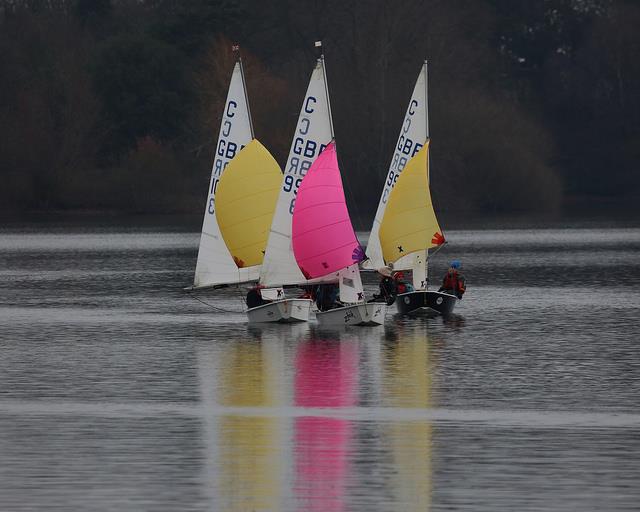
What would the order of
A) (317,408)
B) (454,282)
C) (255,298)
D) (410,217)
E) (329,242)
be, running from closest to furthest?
(317,408) < (329,242) < (255,298) < (454,282) < (410,217)

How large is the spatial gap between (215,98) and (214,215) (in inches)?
3011

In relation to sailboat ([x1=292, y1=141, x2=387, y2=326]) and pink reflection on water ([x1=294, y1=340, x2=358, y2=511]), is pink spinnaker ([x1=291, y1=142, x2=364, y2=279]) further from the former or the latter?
pink reflection on water ([x1=294, y1=340, x2=358, y2=511])

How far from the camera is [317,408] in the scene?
31.2 meters

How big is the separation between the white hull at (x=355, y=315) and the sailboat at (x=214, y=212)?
4440 millimetres

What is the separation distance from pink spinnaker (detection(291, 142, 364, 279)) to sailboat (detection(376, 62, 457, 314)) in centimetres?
605

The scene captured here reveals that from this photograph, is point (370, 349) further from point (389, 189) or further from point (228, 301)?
point (228, 301)

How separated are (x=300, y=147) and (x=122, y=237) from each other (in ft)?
212

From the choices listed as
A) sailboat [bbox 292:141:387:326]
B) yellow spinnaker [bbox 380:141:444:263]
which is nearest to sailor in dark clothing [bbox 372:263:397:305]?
sailboat [bbox 292:141:387:326]

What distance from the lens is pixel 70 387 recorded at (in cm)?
3469

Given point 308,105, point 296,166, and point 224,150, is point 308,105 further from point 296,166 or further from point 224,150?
point 224,150

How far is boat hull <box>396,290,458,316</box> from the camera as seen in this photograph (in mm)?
50688

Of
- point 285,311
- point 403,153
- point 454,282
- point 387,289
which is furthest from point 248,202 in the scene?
point 403,153

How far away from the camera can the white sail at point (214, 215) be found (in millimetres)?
51094

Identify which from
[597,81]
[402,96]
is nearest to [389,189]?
[402,96]
